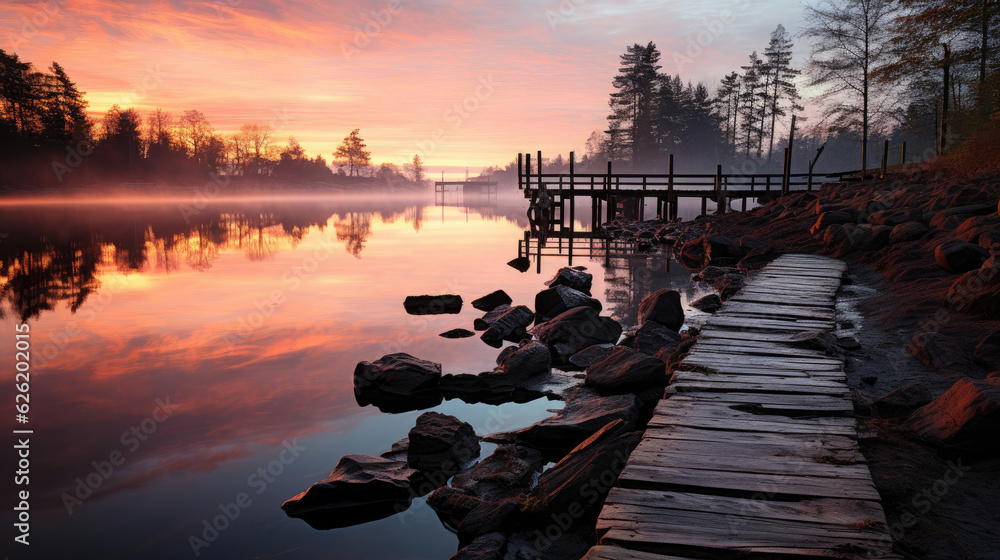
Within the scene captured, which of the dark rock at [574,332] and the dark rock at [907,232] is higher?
the dark rock at [907,232]

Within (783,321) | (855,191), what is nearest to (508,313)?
(783,321)

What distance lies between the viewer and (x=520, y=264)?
19.6 m

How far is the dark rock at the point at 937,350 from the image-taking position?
552 cm

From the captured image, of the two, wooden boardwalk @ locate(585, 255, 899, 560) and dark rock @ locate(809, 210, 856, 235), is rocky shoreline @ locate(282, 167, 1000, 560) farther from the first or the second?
dark rock @ locate(809, 210, 856, 235)

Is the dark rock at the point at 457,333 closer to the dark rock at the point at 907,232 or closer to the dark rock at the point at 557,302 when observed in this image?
the dark rock at the point at 557,302

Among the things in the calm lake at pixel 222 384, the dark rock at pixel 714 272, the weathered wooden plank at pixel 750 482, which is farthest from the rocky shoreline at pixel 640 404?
the dark rock at pixel 714 272

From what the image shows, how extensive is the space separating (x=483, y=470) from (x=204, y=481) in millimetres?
2615

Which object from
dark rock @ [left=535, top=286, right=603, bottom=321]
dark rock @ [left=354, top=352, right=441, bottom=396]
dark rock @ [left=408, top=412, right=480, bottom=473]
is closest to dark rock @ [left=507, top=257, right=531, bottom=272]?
dark rock @ [left=535, top=286, right=603, bottom=321]

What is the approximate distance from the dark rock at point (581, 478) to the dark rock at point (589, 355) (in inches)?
152

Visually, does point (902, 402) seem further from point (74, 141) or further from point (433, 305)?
point (74, 141)

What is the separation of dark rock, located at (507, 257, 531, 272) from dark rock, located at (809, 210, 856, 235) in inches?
327

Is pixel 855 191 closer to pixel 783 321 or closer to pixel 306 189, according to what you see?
pixel 783 321

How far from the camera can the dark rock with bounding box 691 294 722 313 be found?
1144 centimetres

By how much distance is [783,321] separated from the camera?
281 inches
